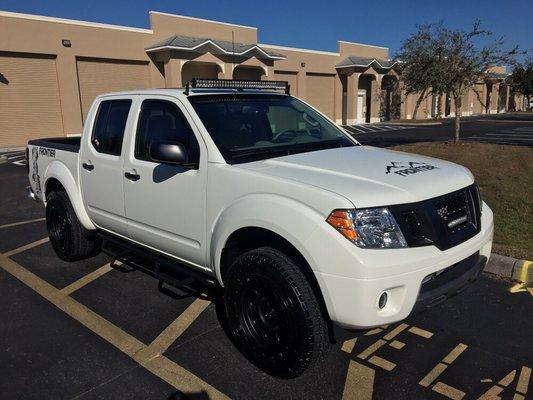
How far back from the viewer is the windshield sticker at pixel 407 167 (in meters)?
3.24

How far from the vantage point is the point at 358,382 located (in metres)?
3.12

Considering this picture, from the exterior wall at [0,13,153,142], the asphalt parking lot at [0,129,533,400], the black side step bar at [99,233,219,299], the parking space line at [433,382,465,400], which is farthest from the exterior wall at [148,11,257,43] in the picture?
the parking space line at [433,382,465,400]

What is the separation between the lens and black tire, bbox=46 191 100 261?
526cm

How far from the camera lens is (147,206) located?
4086 mm

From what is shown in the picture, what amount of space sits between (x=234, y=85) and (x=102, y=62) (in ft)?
76.4

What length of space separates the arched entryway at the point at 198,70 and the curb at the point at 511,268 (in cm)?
2556

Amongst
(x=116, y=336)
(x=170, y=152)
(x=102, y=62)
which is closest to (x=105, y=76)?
(x=102, y=62)

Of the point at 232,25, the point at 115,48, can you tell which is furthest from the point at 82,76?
Answer: the point at 232,25

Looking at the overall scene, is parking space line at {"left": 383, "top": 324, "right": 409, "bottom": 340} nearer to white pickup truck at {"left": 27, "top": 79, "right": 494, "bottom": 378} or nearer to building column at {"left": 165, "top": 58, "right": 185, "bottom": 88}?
white pickup truck at {"left": 27, "top": 79, "right": 494, "bottom": 378}

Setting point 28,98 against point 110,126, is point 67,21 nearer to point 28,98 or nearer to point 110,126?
point 28,98

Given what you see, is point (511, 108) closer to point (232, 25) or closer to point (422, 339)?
point (232, 25)

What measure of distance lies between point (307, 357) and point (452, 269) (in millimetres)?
1110

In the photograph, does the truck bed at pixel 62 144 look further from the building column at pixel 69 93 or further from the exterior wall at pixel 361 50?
the exterior wall at pixel 361 50

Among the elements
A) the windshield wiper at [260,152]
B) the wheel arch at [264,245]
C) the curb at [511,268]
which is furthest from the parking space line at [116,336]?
the curb at [511,268]
